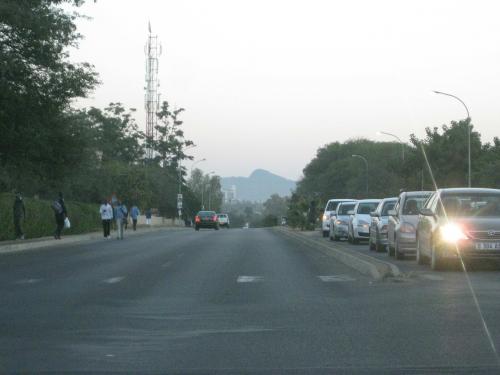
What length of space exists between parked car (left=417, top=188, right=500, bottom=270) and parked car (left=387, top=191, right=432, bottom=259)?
2650 mm

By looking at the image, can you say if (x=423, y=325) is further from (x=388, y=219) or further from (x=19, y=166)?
(x=19, y=166)

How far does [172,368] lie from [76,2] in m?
26.0

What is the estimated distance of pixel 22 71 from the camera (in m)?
31.4

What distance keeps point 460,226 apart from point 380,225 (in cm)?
960

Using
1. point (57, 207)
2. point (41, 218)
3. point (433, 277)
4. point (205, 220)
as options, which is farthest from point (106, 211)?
point (433, 277)

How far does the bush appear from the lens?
38500 millimetres

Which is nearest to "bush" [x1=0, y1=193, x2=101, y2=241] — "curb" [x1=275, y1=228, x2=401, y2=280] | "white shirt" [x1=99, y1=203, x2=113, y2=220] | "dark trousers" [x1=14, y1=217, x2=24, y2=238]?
"dark trousers" [x1=14, y1=217, x2=24, y2=238]

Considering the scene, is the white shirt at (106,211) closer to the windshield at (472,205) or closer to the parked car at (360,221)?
the parked car at (360,221)

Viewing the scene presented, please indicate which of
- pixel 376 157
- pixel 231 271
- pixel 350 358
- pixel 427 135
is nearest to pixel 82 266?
pixel 231 271

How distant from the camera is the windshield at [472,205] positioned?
20.4 meters

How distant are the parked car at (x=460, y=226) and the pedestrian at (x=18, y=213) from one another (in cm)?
1864

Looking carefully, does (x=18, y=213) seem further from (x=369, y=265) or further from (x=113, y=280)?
(x=369, y=265)

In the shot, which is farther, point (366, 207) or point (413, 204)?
point (366, 207)

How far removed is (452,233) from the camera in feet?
64.0
